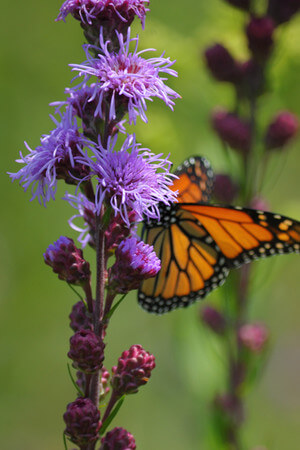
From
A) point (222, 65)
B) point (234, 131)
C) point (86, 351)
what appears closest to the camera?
point (86, 351)

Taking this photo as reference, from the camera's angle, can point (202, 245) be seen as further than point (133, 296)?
No

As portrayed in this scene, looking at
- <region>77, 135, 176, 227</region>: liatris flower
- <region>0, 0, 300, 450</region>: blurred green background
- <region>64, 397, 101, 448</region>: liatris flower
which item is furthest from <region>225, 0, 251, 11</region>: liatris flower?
<region>64, 397, 101, 448</region>: liatris flower

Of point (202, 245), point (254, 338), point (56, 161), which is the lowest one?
point (254, 338)

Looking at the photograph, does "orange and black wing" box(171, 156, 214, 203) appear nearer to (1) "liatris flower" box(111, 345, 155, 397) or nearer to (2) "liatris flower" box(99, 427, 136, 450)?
(1) "liatris flower" box(111, 345, 155, 397)

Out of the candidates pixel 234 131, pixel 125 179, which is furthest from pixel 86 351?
pixel 234 131

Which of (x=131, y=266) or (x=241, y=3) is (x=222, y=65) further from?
(x=131, y=266)

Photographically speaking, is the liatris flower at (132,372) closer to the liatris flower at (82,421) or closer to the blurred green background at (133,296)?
the liatris flower at (82,421)

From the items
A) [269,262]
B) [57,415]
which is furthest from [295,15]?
[57,415]
